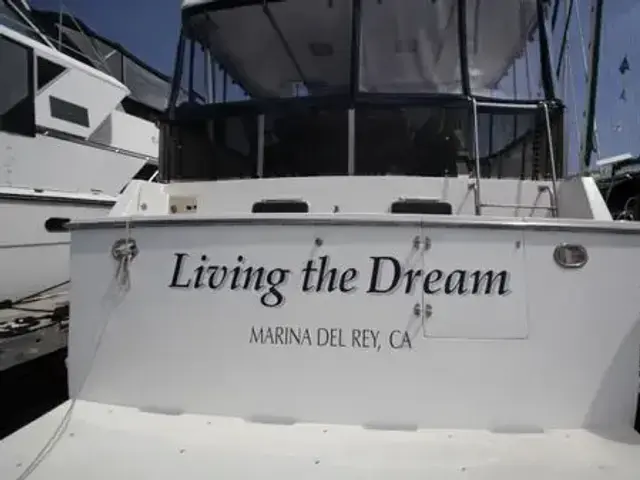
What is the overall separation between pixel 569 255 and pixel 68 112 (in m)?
6.82

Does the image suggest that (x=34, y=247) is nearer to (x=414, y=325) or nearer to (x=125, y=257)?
(x=125, y=257)

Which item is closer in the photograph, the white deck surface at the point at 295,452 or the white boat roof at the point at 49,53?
the white deck surface at the point at 295,452

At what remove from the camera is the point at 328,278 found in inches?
85.7

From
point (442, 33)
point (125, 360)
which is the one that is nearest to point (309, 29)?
point (442, 33)

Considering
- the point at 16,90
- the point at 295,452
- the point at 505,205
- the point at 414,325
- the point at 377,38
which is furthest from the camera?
the point at 16,90

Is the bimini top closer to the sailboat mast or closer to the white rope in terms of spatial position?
the sailboat mast

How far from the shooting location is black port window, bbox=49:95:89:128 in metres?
6.77

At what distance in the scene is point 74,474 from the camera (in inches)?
71.1

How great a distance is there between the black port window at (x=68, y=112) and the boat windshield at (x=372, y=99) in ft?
13.6

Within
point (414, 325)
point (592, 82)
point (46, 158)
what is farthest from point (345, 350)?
point (46, 158)

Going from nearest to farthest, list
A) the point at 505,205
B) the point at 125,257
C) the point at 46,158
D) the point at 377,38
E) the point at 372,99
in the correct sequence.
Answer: the point at 125,257 < the point at 505,205 < the point at 372,99 < the point at 377,38 < the point at 46,158

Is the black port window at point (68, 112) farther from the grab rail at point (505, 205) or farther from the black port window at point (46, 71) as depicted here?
the grab rail at point (505, 205)

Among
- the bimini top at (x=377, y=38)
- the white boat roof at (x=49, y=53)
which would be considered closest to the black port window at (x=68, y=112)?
the white boat roof at (x=49, y=53)

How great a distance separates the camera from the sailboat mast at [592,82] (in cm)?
317
